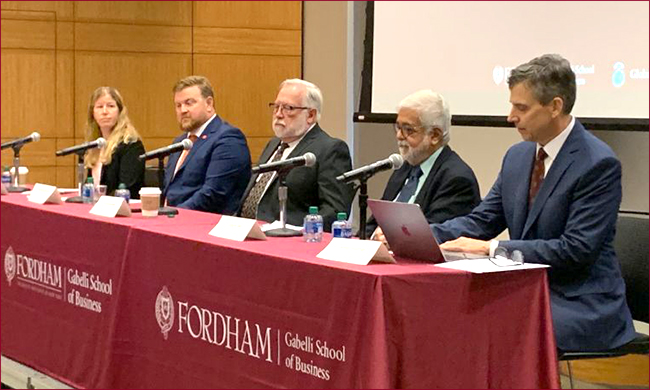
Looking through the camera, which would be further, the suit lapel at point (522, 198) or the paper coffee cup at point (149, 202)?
the paper coffee cup at point (149, 202)

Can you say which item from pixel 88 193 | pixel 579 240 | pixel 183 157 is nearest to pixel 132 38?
pixel 183 157

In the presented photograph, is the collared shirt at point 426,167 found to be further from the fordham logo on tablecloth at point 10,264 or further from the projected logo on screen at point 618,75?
the fordham logo on tablecloth at point 10,264

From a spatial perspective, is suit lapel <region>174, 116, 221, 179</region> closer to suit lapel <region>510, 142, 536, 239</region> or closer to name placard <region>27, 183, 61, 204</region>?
name placard <region>27, 183, 61, 204</region>

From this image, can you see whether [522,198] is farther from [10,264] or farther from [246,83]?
[246,83]

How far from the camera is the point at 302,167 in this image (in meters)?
3.97

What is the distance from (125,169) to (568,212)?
272cm

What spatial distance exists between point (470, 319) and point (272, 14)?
19.9 feet

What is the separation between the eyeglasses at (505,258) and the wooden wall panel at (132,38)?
17.9 feet

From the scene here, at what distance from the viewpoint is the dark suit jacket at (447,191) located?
3391mm

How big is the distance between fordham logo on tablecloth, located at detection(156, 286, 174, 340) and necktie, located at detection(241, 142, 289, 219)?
104 centimetres

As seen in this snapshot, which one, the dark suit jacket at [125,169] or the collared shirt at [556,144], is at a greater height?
the collared shirt at [556,144]

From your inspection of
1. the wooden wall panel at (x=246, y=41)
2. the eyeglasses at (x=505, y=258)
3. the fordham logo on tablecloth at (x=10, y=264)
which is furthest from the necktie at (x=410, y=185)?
the wooden wall panel at (x=246, y=41)

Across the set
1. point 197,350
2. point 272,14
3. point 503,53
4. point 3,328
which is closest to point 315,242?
point 197,350

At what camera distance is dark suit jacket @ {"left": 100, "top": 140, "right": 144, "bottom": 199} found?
5.09 metres
